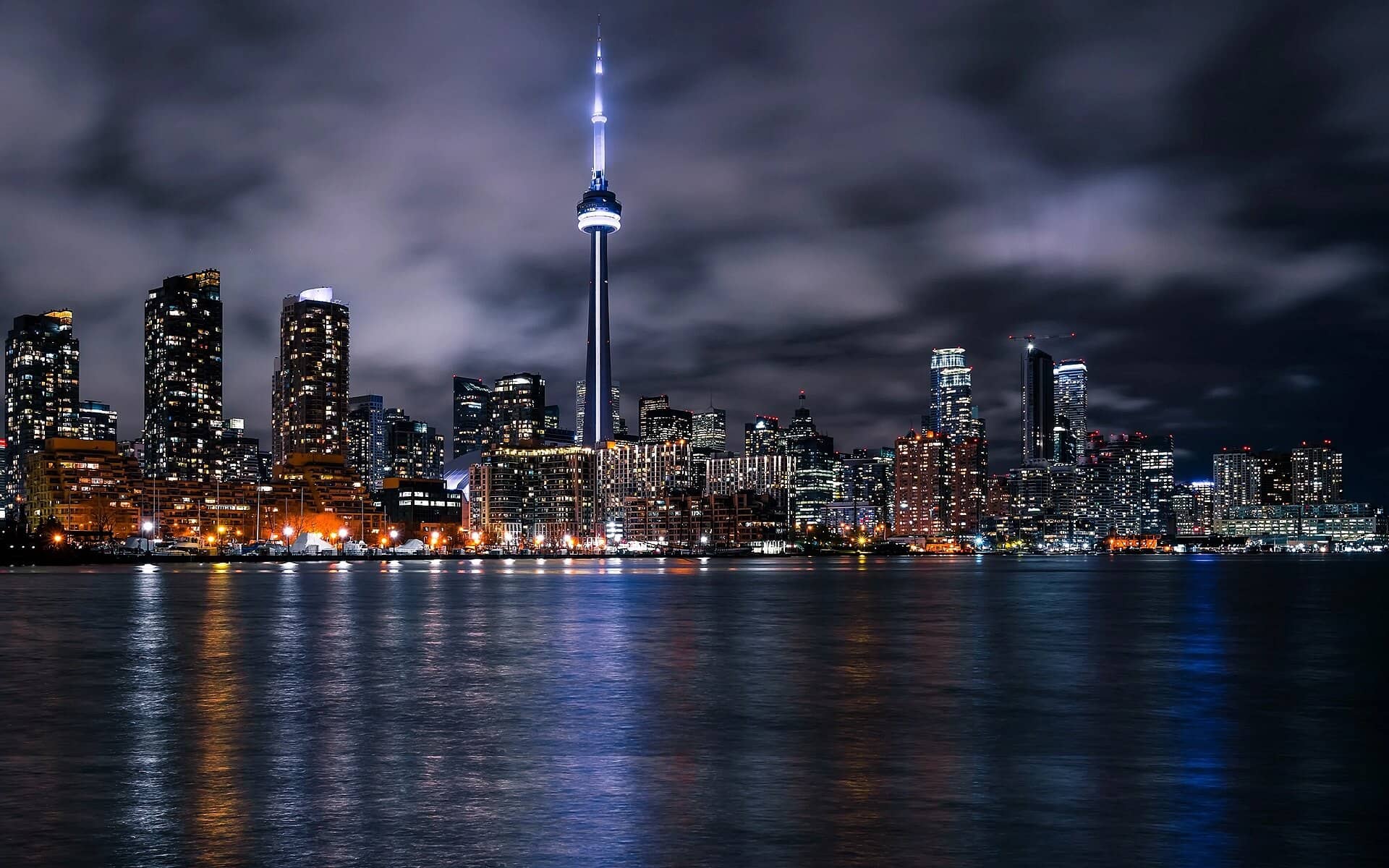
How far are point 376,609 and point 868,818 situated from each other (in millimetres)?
63538

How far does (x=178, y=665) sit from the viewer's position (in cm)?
3950

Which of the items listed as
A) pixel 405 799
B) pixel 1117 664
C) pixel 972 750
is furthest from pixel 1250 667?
pixel 405 799

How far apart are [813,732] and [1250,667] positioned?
22.8 m

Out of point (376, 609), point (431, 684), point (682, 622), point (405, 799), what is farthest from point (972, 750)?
point (376, 609)

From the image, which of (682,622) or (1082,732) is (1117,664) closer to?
(1082,732)

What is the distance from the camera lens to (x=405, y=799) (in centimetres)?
1842

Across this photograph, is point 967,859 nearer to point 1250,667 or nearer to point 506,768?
point 506,768

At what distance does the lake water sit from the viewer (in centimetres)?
1587

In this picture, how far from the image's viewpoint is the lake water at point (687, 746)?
52.1 ft

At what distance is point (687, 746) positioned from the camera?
23812 mm

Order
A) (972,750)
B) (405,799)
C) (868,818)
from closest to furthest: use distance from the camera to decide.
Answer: (868,818), (405,799), (972,750)

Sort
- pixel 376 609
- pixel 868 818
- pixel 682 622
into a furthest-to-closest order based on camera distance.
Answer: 1. pixel 376 609
2. pixel 682 622
3. pixel 868 818

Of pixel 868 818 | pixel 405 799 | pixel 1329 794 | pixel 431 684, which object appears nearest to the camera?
pixel 868 818

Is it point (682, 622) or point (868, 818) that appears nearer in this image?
point (868, 818)
